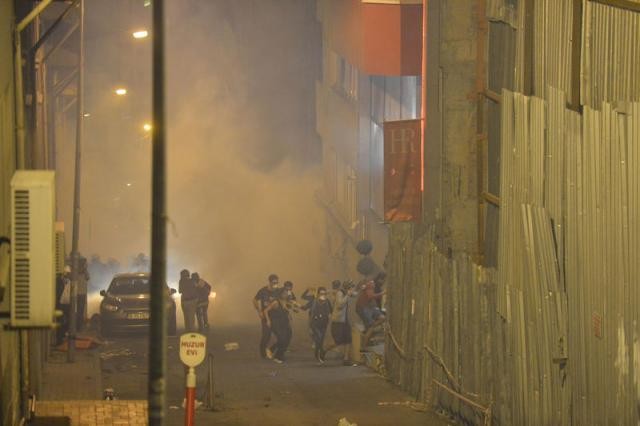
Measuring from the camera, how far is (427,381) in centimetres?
1730

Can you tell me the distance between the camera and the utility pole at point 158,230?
7.30 metres

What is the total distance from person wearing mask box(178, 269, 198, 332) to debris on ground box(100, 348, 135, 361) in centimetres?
285

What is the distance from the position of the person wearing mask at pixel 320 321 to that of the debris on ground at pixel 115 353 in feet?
11.6

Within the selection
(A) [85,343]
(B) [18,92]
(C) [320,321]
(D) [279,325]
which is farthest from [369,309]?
(B) [18,92]

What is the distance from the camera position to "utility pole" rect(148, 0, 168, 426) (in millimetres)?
7297

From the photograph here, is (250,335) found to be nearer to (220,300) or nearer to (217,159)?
(220,300)

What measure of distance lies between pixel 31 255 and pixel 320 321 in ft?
47.3

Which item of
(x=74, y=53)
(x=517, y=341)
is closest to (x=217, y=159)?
(x=74, y=53)

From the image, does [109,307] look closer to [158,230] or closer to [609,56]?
[609,56]

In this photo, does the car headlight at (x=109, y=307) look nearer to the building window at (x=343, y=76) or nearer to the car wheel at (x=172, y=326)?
the car wheel at (x=172, y=326)

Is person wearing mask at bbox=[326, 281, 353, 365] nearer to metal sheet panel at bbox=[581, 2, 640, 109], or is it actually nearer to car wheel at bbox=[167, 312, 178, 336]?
car wheel at bbox=[167, 312, 178, 336]

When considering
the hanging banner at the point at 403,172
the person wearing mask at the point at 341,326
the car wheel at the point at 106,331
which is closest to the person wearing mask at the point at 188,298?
the car wheel at the point at 106,331

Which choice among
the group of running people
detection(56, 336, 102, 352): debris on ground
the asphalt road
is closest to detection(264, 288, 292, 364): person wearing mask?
the group of running people

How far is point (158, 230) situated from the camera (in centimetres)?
733
